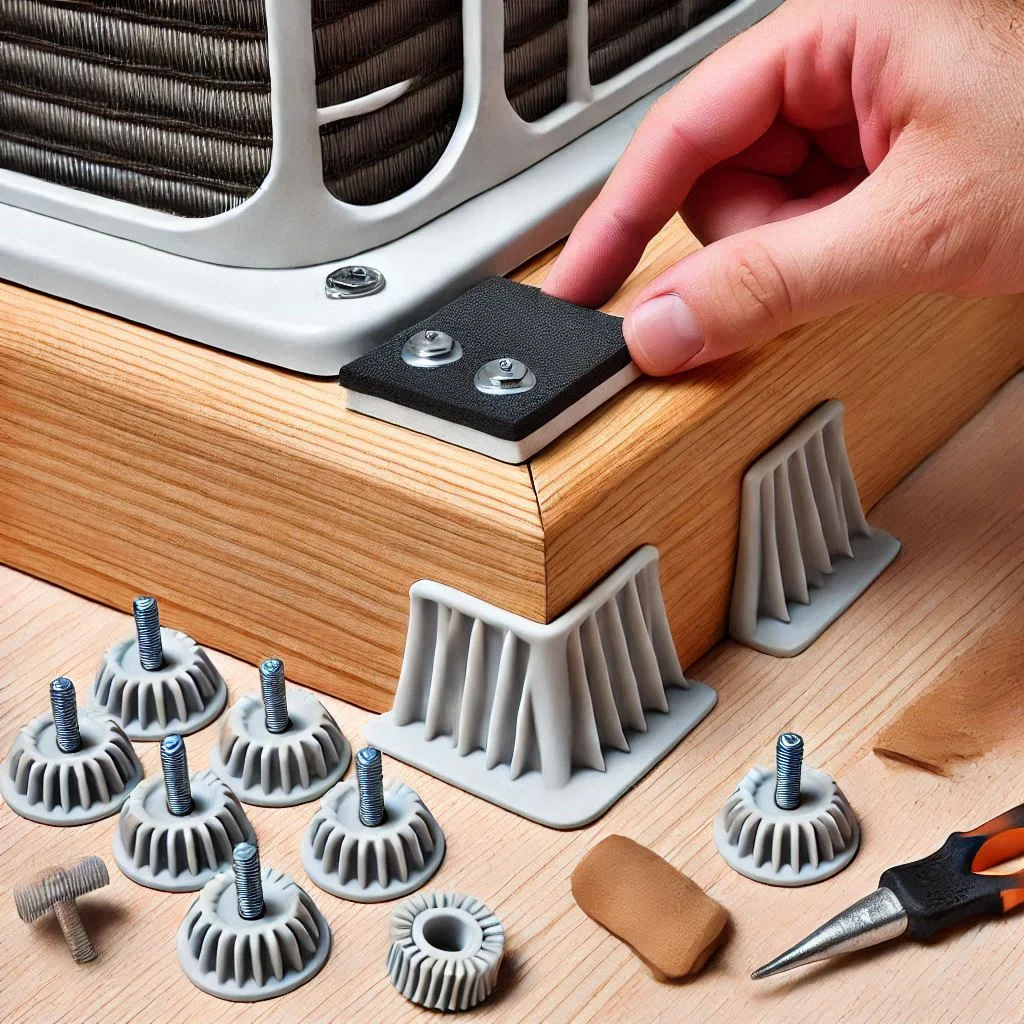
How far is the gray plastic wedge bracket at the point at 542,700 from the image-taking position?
0.79 metres

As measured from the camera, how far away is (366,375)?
2.63ft

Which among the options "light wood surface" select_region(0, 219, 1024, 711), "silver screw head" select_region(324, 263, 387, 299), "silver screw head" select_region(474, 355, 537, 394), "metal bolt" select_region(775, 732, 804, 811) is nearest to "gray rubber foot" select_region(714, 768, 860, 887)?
"metal bolt" select_region(775, 732, 804, 811)

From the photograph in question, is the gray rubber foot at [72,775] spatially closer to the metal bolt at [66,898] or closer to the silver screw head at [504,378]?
the metal bolt at [66,898]

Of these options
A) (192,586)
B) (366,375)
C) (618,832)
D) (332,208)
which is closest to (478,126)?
(332,208)

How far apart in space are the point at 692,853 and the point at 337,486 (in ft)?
0.85

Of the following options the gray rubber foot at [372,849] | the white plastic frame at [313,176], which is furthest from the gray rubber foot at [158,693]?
the white plastic frame at [313,176]

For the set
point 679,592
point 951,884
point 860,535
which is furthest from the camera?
point 860,535

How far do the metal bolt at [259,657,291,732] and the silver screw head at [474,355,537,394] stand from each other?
0.58ft

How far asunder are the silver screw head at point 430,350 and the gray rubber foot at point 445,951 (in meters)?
0.27

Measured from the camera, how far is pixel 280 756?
31.9 inches

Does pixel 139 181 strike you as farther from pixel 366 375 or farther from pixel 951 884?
pixel 951 884

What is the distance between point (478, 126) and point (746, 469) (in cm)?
26

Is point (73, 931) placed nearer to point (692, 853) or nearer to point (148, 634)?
point (148, 634)

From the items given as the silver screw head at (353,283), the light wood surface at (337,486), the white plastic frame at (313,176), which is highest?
the white plastic frame at (313,176)
